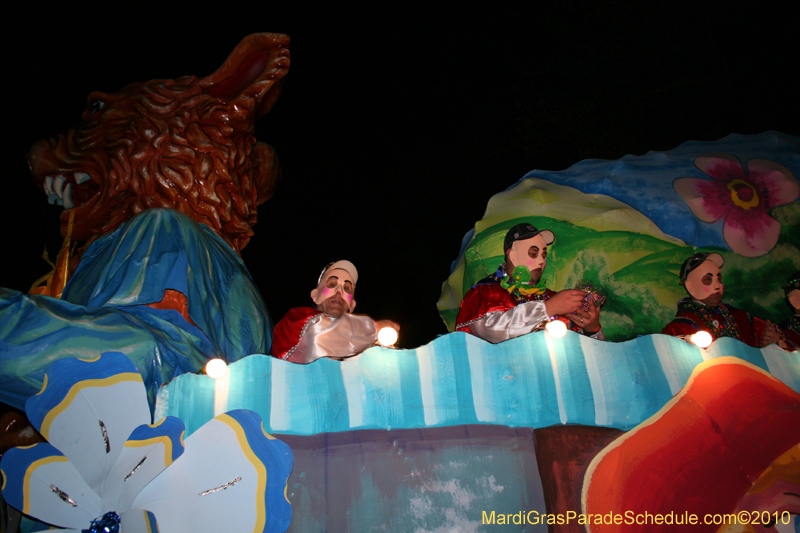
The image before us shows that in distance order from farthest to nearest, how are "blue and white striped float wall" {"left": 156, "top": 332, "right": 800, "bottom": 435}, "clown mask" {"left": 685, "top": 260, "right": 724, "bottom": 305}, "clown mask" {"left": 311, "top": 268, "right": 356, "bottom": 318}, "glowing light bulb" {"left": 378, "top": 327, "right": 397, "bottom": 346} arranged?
"clown mask" {"left": 685, "top": 260, "right": 724, "bottom": 305} < "clown mask" {"left": 311, "top": 268, "right": 356, "bottom": 318} < "glowing light bulb" {"left": 378, "top": 327, "right": 397, "bottom": 346} < "blue and white striped float wall" {"left": 156, "top": 332, "right": 800, "bottom": 435}

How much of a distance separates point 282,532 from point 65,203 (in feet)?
7.08

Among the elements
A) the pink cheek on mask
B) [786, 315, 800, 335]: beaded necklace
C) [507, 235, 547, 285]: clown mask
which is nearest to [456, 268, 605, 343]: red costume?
[507, 235, 547, 285]: clown mask

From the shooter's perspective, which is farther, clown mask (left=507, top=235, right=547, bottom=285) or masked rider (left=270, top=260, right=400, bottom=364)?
clown mask (left=507, top=235, right=547, bottom=285)

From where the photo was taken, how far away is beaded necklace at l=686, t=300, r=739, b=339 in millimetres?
3572

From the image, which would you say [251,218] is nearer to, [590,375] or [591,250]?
[590,375]

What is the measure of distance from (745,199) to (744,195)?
3cm

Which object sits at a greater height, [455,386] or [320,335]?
[320,335]

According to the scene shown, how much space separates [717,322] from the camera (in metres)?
3.63

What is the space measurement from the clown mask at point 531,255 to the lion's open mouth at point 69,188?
7.52 ft

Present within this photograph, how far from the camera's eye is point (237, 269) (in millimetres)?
3000

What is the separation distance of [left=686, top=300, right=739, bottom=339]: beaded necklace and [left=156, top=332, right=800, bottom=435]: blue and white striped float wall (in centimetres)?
128

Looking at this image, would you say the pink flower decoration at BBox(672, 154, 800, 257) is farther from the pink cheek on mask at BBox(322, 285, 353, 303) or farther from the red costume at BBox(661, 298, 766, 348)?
the pink cheek on mask at BBox(322, 285, 353, 303)

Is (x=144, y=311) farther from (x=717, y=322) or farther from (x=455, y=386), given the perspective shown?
(x=717, y=322)

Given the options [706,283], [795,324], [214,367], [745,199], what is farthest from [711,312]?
[214,367]
